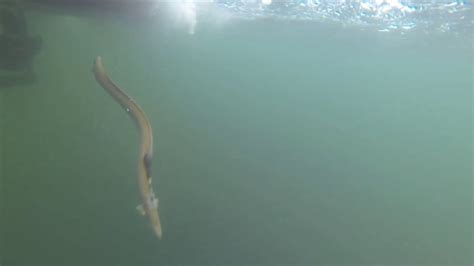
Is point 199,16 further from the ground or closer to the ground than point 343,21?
closer to the ground

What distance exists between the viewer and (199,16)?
54.0ft

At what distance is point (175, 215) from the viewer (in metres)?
12.4

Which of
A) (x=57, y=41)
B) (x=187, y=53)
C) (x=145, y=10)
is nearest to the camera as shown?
(x=145, y=10)

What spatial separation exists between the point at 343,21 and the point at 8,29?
44.0 feet

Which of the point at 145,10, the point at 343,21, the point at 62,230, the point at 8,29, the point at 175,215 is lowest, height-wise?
the point at 62,230

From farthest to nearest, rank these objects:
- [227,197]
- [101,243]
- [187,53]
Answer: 1. [187,53]
2. [227,197]
3. [101,243]

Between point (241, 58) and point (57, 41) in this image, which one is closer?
point (57, 41)

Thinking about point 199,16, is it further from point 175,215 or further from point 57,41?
Answer: point 57,41

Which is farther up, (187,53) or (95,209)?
(187,53)

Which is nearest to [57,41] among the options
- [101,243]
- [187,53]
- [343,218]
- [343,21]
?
[187,53]

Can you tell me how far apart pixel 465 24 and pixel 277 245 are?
37.6 ft

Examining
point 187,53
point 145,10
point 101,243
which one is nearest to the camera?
point 101,243

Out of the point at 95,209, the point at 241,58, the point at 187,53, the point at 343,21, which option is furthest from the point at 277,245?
the point at 241,58

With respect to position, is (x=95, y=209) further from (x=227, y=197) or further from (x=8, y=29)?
(x=8, y=29)
